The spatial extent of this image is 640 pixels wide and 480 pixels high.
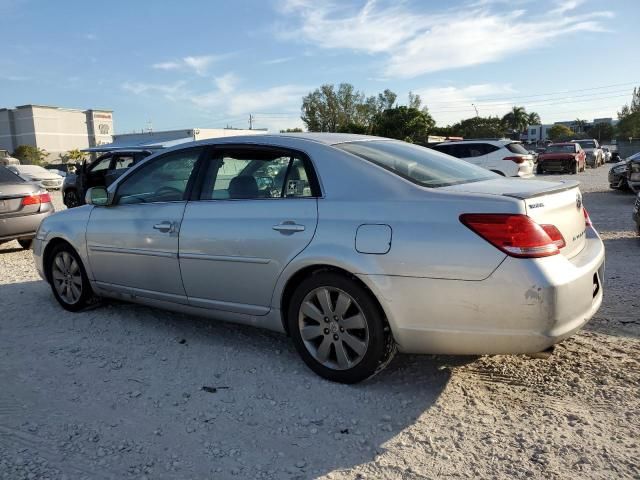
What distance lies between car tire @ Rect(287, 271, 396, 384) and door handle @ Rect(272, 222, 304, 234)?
0.31 m

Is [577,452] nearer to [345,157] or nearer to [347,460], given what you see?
[347,460]

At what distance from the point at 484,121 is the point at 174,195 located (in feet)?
290

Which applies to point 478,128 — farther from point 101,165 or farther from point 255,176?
point 255,176

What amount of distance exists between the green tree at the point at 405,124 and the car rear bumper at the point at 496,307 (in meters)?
56.6

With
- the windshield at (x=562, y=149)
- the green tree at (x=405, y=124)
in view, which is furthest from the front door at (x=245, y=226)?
the green tree at (x=405, y=124)

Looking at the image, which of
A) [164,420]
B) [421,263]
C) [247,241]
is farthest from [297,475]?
[247,241]

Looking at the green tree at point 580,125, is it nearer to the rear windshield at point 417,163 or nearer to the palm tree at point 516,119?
the palm tree at point 516,119

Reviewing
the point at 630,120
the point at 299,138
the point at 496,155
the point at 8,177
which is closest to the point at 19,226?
the point at 8,177

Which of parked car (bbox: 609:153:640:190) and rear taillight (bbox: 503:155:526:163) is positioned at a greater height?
rear taillight (bbox: 503:155:526:163)

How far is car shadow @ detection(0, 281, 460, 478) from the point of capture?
269 cm

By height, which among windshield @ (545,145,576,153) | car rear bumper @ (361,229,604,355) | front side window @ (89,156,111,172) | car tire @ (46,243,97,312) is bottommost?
car tire @ (46,243,97,312)

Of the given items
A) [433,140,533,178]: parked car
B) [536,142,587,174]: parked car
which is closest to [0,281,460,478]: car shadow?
[433,140,533,178]: parked car

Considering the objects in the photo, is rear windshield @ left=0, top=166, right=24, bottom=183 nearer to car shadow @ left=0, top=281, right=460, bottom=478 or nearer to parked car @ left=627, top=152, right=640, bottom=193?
car shadow @ left=0, top=281, right=460, bottom=478

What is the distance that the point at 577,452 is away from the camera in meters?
2.58
